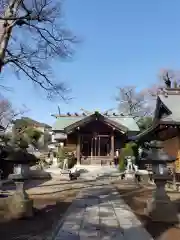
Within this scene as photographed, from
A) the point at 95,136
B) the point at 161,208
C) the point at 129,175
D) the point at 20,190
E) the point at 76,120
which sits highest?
the point at 76,120

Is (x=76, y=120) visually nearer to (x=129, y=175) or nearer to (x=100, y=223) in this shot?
(x=129, y=175)

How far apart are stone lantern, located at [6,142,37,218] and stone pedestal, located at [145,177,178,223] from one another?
335 centimetres

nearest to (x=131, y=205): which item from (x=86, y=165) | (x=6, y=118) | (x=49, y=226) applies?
(x=49, y=226)

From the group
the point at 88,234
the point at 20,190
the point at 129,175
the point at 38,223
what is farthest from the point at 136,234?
the point at 129,175

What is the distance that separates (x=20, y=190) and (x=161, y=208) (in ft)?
13.1

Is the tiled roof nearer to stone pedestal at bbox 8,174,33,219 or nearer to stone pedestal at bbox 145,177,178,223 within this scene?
stone pedestal at bbox 8,174,33,219

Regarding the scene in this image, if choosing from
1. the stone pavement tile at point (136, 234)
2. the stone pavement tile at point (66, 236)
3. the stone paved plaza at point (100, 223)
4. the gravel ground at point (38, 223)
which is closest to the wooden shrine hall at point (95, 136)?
the gravel ground at point (38, 223)

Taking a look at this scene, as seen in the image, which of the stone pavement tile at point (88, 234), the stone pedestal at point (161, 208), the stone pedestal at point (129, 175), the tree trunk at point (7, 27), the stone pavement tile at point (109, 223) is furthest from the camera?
the stone pedestal at point (129, 175)

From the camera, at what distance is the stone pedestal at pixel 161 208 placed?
7773 millimetres

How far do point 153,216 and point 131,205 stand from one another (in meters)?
2.53

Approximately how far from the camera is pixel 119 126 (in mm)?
30156

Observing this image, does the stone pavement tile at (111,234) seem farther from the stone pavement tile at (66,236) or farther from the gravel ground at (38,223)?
the gravel ground at (38,223)

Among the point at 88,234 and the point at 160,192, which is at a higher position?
the point at 160,192

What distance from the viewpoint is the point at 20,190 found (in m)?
8.58
